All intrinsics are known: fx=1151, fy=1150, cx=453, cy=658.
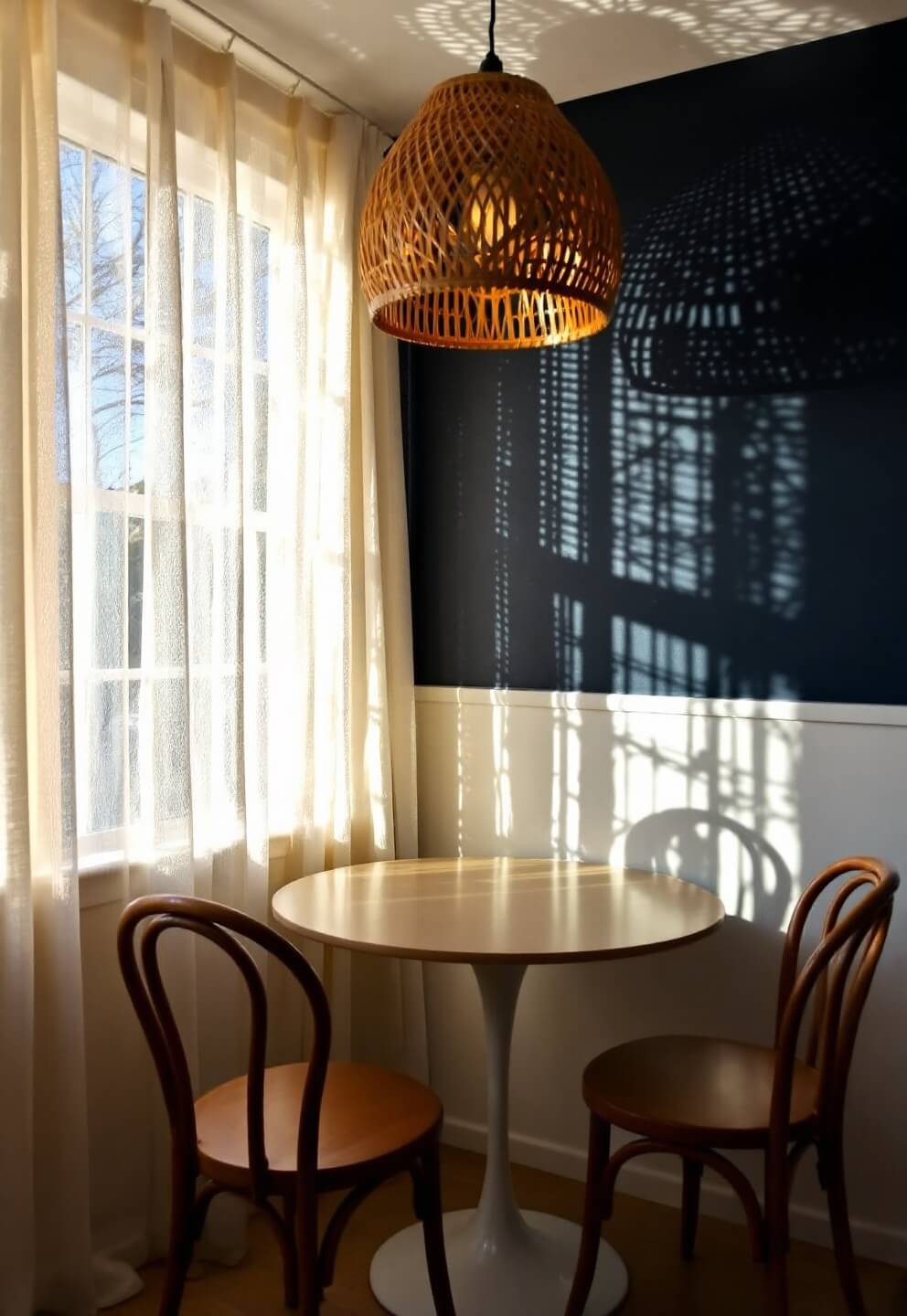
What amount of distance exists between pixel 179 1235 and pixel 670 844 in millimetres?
1374

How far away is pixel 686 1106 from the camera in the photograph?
6.50 ft

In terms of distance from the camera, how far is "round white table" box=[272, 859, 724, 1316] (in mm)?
1977

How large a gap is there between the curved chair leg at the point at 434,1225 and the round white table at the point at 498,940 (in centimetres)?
24

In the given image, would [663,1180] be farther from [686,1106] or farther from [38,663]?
[38,663]

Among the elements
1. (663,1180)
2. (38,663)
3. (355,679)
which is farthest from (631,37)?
(663,1180)

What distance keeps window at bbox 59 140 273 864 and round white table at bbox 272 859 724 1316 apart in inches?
16.8

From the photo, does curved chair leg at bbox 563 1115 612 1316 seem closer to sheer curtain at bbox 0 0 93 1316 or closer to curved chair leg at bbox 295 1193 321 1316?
curved chair leg at bbox 295 1193 321 1316

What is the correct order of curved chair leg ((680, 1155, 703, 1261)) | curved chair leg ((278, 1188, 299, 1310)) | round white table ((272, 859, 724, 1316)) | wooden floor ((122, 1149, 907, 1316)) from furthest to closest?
curved chair leg ((680, 1155, 703, 1261)) < wooden floor ((122, 1149, 907, 1316)) < round white table ((272, 859, 724, 1316)) < curved chair leg ((278, 1188, 299, 1310))

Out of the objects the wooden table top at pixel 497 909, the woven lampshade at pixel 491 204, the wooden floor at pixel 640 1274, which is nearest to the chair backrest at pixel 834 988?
the wooden table top at pixel 497 909

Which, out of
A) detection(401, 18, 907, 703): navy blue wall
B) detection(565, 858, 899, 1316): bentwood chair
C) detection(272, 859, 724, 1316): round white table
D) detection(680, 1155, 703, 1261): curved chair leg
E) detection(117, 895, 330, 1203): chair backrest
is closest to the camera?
detection(117, 895, 330, 1203): chair backrest

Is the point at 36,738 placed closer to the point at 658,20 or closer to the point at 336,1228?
the point at 336,1228

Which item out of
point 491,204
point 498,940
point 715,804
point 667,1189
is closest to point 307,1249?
point 498,940

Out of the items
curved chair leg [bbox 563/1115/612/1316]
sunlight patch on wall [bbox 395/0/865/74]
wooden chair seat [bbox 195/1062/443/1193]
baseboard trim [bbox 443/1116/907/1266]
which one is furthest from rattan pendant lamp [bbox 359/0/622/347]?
baseboard trim [bbox 443/1116/907/1266]

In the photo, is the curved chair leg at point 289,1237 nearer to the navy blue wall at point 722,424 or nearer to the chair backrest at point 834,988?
the chair backrest at point 834,988
